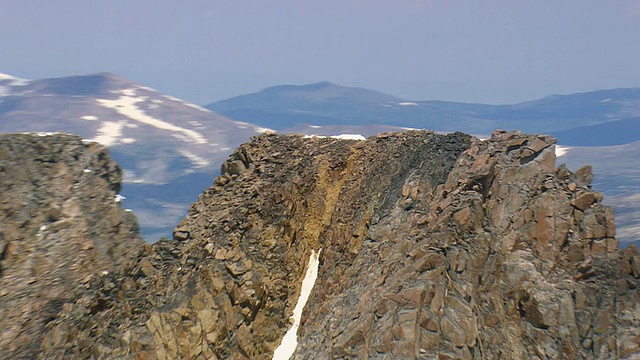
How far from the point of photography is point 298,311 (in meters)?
53.8

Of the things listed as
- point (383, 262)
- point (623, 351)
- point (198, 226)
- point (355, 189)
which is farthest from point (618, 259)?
point (198, 226)

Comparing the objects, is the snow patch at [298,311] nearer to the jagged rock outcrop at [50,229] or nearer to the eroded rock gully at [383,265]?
the eroded rock gully at [383,265]

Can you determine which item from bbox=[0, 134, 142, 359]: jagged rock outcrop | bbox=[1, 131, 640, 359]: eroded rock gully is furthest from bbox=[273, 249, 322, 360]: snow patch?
bbox=[0, 134, 142, 359]: jagged rock outcrop

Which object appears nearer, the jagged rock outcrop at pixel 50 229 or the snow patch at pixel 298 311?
the snow patch at pixel 298 311

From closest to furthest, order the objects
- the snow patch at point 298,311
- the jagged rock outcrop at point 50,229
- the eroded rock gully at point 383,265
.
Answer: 1. the eroded rock gully at point 383,265
2. the snow patch at point 298,311
3. the jagged rock outcrop at point 50,229

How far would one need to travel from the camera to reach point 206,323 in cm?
4881

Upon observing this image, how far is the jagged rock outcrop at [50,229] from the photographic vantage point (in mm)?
52562

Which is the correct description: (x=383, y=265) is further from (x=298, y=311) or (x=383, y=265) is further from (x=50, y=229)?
(x=50, y=229)

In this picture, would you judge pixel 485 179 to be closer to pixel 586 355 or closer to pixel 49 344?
pixel 586 355

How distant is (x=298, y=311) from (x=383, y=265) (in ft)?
39.8

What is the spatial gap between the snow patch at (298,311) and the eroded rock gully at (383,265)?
0.53 m

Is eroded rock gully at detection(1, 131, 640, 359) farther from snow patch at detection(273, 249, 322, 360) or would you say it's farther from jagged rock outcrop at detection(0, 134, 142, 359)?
jagged rock outcrop at detection(0, 134, 142, 359)

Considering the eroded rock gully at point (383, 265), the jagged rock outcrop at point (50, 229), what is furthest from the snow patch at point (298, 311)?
the jagged rock outcrop at point (50, 229)

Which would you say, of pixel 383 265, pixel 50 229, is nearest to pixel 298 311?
pixel 383 265
